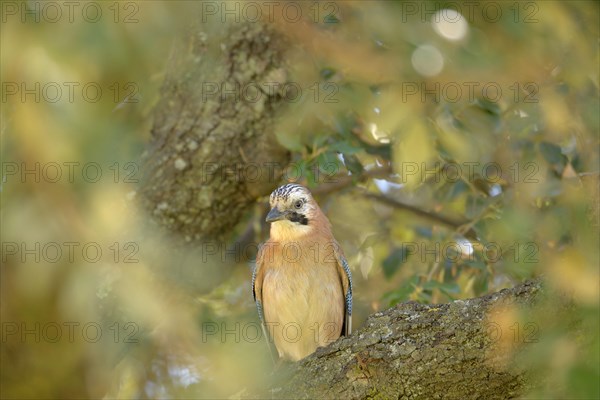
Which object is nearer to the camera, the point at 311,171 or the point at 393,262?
the point at 311,171

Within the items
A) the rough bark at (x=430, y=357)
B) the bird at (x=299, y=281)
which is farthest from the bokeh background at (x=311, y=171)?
the bird at (x=299, y=281)

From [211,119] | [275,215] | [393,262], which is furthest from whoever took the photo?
[393,262]

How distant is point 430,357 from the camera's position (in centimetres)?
348

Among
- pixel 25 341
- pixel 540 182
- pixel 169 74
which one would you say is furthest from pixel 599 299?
pixel 25 341

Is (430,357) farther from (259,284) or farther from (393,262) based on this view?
(259,284)

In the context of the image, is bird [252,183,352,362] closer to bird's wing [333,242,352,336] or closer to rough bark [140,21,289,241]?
bird's wing [333,242,352,336]

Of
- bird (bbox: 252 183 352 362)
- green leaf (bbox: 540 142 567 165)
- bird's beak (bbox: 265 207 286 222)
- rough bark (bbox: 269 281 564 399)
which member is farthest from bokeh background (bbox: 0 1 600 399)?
bird's beak (bbox: 265 207 286 222)

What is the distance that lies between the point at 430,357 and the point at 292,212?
124 inches

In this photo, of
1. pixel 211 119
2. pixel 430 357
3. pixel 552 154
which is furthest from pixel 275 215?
pixel 430 357

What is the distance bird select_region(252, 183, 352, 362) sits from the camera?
6395mm

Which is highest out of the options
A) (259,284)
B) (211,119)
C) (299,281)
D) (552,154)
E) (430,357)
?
(211,119)

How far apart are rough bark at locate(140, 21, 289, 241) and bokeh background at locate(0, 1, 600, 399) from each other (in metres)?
0.16

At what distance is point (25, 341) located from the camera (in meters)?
5.96

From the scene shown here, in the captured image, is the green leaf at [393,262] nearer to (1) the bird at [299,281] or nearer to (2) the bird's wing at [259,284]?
(1) the bird at [299,281]
